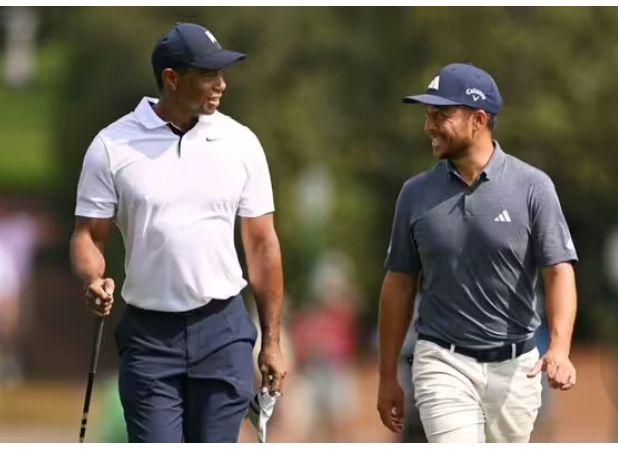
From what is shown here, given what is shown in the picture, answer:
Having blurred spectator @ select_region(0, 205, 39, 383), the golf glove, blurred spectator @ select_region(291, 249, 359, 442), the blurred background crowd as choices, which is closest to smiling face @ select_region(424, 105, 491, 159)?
the golf glove

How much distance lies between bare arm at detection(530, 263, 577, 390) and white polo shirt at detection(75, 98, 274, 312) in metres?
1.40

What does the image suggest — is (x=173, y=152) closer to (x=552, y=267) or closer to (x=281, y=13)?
(x=552, y=267)

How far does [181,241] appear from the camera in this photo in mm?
9336

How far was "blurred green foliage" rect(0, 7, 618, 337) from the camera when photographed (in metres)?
33.2

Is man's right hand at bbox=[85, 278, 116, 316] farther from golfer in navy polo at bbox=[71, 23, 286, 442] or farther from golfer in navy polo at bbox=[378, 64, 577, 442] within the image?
golfer in navy polo at bbox=[378, 64, 577, 442]

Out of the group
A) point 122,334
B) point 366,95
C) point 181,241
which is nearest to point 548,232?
point 181,241

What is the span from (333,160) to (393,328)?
32297 millimetres

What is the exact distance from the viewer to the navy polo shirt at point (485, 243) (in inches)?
379

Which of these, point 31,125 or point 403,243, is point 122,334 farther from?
point 31,125

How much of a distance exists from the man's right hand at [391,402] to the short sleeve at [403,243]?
1.70 feet

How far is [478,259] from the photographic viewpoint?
9.62 metres
